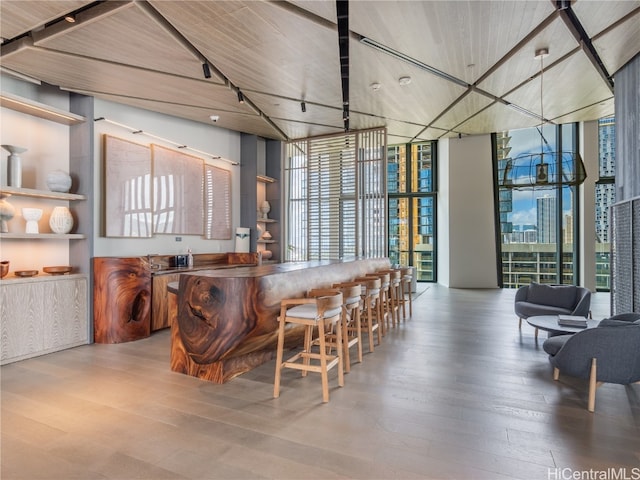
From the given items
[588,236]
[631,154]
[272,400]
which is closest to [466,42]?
[631,154]

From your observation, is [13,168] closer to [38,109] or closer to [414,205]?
[38,109]

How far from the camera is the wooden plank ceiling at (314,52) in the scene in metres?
3.29

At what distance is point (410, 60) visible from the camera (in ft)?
14.6

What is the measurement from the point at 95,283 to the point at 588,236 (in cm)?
1080

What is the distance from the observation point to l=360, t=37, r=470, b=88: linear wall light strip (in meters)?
4.01

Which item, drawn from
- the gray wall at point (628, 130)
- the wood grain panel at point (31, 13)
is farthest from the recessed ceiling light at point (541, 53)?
the wood grain panel at point (31, 13)

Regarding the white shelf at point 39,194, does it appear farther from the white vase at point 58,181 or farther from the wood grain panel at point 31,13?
the wood grain panel at point 31,13

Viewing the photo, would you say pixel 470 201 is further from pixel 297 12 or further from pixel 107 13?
pixel 107 13

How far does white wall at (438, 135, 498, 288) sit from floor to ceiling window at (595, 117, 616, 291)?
2433 mm

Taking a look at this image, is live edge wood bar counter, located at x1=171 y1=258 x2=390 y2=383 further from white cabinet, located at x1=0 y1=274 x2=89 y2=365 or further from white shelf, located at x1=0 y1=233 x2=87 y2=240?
white shelf, located at x1=0 y1=233 x2=87 y2=240

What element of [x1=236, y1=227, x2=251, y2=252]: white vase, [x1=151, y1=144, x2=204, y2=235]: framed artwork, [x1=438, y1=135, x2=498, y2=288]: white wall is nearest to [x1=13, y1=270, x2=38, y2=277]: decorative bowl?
[x1=151, y1=144, x2=204, y2=235]: framed artwork

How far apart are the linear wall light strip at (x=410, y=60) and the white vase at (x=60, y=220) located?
4.31 m

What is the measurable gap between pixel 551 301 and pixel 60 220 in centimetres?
716

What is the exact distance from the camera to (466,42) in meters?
4.02
